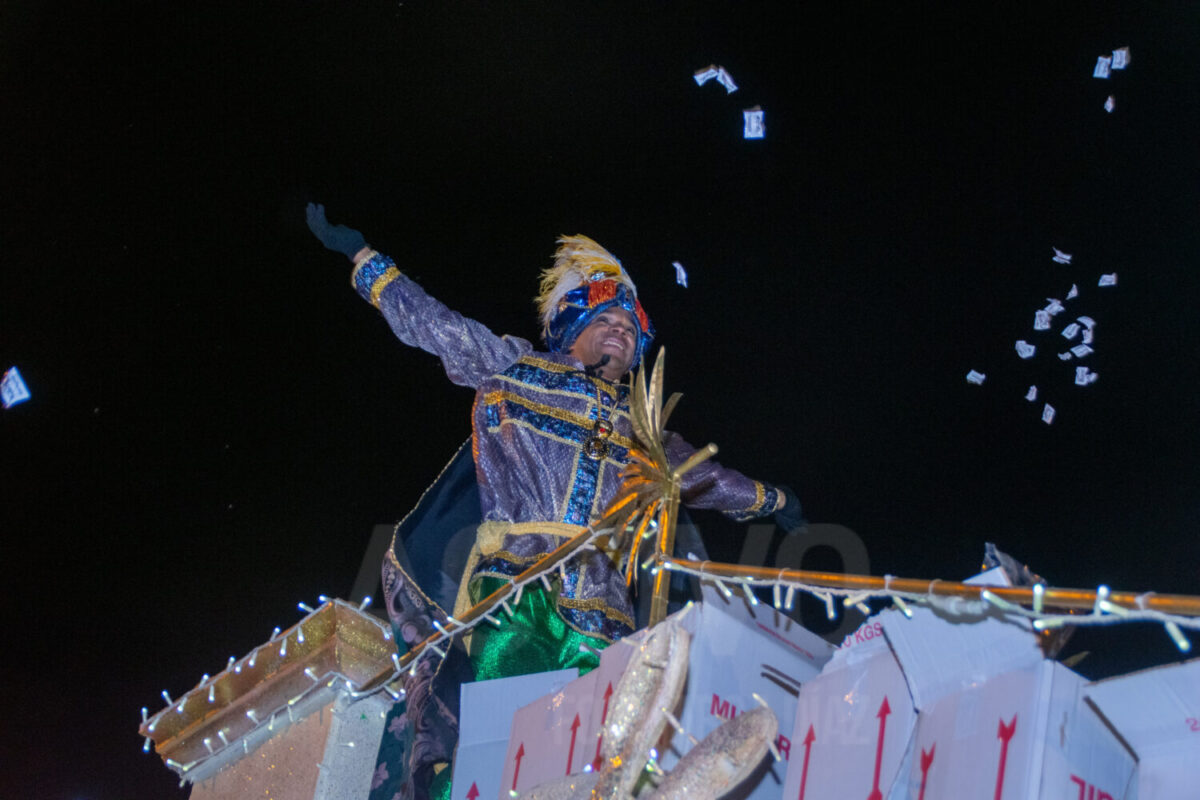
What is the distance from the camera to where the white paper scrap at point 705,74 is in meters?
4.86

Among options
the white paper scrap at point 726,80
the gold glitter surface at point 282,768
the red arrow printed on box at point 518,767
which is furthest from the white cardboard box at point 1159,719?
the white paper scrap at point 726,80

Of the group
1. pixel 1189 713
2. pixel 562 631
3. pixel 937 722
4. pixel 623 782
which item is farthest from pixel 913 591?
pixel 562 631

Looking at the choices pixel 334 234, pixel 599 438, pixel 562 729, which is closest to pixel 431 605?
pixel 599 438

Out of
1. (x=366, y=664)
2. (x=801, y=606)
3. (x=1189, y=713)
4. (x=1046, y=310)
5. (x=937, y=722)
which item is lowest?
(x=1189, y=713)

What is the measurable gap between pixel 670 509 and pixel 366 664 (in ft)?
4.65

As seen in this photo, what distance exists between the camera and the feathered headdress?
385cm

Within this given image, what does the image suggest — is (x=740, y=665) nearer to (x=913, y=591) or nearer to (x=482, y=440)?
(x=913, y=591)

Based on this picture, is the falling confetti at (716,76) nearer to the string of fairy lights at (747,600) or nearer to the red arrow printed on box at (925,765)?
the string of fairy lights at (747,600)

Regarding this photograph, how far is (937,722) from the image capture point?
5.45 ft

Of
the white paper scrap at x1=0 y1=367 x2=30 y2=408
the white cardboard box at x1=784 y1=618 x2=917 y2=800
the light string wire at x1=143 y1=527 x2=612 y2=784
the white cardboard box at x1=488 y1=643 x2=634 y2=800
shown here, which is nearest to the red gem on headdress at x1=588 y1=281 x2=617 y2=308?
the light string wire at x1=143 y1=527 x2=612 y2=784

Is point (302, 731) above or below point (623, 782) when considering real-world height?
above

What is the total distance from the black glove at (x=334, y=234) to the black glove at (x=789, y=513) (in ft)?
5.60

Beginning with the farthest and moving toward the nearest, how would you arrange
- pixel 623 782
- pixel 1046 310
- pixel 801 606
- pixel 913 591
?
pixel 801 606 → pixel 1046 310 → pixel 913 591 → pixel 623 782

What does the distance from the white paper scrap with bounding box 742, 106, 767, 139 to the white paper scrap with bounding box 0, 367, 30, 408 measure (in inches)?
152
